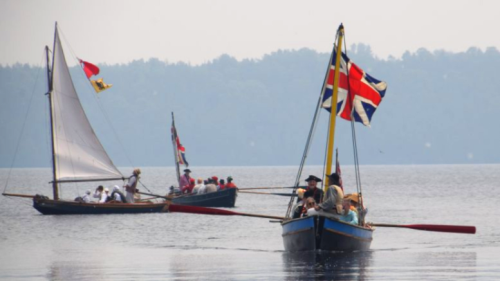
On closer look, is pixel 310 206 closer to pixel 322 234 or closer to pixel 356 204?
pixel 322 234

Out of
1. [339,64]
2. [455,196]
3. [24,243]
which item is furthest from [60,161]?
[455,196]

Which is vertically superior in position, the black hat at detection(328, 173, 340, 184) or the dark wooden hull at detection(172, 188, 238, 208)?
the black hat at detection(328, 173, 340, 184)

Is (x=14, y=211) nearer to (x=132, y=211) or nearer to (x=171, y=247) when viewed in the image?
(x=132, y=211)

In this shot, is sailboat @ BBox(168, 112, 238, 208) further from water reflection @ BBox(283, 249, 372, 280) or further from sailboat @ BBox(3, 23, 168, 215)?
water reflection @ BBox(283, 249, 372, 280)

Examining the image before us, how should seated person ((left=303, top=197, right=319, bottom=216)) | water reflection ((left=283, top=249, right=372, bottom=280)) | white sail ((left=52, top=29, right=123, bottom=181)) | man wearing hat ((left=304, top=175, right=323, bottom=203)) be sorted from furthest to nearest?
1. white sail ((left=52, top=29, right=123, bottom=181))
2. man wearing hat ((left=304, top=175, right=323, bottom=203))
3. seated person ((left=303, top=197, right=319, bottom=216))
4. water reflection ((left=283, top=249, right=372, bottom=280))

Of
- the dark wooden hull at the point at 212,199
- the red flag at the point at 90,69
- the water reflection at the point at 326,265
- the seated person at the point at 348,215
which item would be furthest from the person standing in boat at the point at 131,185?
the seated person at the point at 348,215

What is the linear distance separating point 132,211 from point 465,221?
1621 cm

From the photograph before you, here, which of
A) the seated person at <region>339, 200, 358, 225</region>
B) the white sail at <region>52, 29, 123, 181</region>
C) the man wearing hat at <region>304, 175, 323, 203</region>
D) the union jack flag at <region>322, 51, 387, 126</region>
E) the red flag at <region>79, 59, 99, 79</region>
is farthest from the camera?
the red flag at <region>79, 59, 99, 79</region>

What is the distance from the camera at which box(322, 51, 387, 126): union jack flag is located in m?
34.6

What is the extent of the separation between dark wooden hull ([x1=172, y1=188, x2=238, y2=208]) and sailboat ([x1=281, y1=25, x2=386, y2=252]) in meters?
26.0

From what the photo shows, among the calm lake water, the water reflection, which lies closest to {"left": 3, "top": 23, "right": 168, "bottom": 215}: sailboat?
the calm lake water

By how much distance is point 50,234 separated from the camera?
1820 inches

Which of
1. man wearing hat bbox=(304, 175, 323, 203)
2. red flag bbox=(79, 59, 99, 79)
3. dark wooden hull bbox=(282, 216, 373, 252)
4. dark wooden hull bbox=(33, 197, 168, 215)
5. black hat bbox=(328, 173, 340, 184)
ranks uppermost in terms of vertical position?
red flag bbox=(79, 59, 99, 79)

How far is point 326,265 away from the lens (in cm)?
3044
